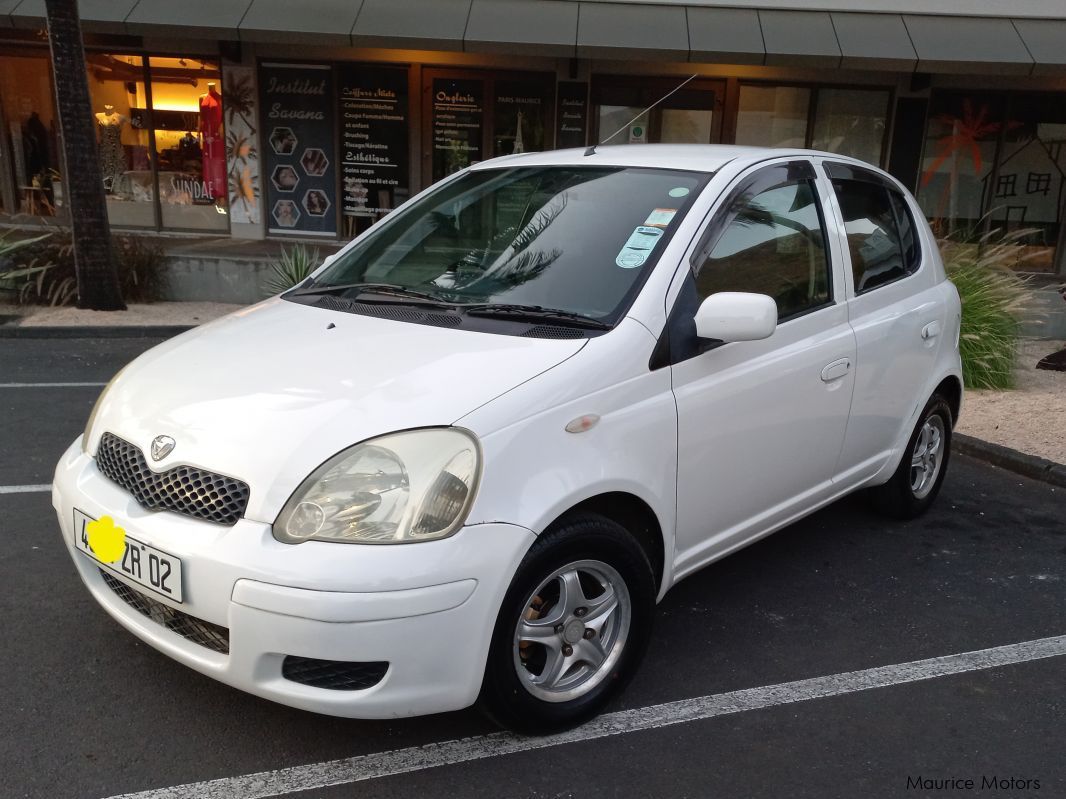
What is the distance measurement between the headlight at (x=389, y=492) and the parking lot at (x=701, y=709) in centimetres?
36

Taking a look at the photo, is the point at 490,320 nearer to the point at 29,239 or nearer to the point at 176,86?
the point at 29,239

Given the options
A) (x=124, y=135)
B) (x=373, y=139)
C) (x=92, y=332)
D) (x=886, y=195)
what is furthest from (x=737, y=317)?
(x=124, y=135)

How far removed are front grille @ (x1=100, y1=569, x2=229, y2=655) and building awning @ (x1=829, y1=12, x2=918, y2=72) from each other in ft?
35.8

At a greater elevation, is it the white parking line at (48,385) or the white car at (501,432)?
the white car at (501,432)

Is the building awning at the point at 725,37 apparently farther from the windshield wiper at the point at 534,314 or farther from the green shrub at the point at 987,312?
the windshield wiper at the point at 534,314

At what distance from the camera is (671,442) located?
9.44ft

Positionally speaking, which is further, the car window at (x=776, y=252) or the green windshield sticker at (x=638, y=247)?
the car window at (x=776, y=252)

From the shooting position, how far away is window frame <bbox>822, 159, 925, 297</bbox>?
3803mm

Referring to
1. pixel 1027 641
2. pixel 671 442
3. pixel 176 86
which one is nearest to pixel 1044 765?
pixel 1027 641

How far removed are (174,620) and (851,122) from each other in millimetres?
13256

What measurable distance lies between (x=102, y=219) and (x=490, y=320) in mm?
7824

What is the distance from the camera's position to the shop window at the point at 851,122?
13328 millimetres

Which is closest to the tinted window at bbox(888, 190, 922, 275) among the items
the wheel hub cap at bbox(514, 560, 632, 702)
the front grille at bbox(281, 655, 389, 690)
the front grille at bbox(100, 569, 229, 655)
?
the wheel hub cap at bbox(514, 560, 632, 702)

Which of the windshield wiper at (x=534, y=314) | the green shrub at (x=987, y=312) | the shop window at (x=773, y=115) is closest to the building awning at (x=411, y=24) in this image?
the shop window at (x=773, y=115)
